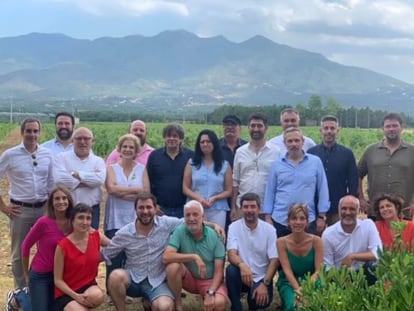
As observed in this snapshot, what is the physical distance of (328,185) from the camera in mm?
6207

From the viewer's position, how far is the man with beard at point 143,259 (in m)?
5.43

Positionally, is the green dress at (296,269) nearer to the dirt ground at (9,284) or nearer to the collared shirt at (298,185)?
the collared shirt at (298,185)

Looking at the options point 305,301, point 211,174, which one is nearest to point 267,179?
point 211,174

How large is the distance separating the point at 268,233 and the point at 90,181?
5.71 feet

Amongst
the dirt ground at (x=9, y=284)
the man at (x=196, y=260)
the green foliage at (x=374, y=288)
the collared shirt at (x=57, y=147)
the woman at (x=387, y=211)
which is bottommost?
the dirt ground at (x=9, y=284)

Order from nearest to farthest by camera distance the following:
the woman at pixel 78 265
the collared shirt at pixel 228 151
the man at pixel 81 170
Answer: the woman at pixel 78 265
the man at pixel 81 170
the collared shirt at pixel 228 151

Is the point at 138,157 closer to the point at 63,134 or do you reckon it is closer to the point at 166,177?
the point at 166,177

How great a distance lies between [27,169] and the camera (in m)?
5.88

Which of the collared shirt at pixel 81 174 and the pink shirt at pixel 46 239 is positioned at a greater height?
the collared shirt at pixel 81 174

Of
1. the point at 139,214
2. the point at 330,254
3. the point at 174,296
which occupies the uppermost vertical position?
the point at 139,214

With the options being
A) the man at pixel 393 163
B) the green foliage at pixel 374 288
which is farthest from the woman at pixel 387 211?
the green foliage at pixel 374 288

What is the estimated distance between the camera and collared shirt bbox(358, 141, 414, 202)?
6223mm

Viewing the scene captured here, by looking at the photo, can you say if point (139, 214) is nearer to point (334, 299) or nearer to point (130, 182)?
point (130, 182)

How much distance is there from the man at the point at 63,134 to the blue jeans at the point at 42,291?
144 cm
